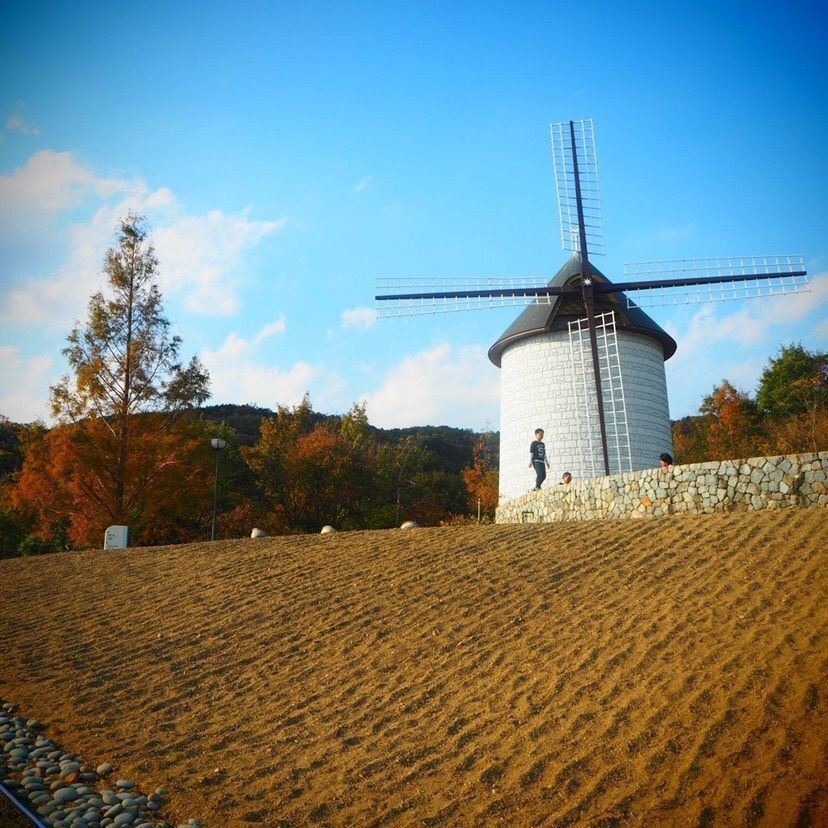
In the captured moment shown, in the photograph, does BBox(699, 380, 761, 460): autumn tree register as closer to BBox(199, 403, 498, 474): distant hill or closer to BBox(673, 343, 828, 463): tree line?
BBox(673, 343, 828, 463): tree line

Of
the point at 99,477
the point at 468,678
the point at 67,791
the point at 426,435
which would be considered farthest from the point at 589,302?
the point at 426,435

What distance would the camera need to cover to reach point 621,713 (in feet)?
19.8

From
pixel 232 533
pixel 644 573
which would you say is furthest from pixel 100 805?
pixel 232 533

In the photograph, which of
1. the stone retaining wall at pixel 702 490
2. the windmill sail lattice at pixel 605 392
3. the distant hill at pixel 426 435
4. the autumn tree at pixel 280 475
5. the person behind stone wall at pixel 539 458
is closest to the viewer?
the stone retaining wall at pixel 702 490

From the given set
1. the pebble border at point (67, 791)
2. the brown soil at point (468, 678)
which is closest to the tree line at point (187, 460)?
the brown soil at point (468, 678)

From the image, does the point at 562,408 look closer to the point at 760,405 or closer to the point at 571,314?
the point at 571,314

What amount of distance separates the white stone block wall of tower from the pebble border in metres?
13.7

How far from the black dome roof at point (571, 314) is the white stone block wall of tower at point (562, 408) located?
22 centimetres

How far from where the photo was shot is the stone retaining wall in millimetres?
10484

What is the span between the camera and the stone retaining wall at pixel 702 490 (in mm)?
10484

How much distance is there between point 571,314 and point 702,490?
8648 mm

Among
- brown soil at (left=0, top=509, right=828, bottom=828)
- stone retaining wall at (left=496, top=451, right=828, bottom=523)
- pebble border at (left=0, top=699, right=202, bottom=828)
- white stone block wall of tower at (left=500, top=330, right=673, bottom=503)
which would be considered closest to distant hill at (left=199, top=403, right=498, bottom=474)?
white stone block wall of tower at (left=500, top=330, right=673, bottom=503)

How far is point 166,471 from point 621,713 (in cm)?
1498

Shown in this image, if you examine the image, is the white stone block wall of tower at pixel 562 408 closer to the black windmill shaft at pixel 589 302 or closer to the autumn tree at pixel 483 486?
the black windmill shaft at pixel 589 302
